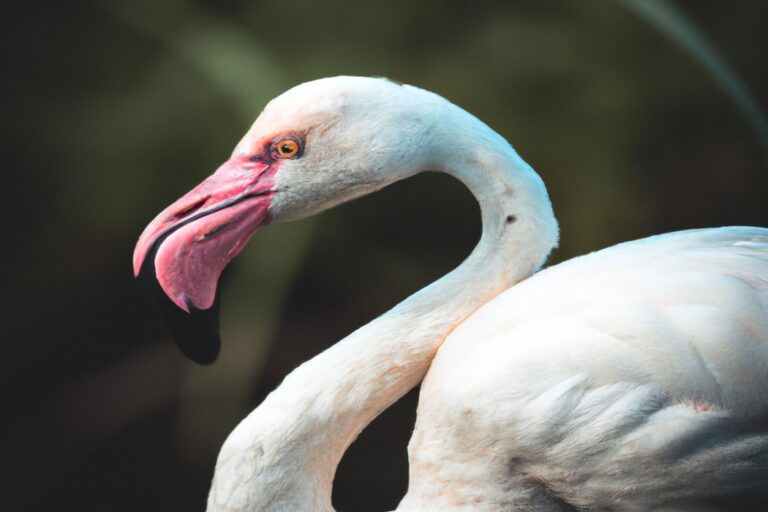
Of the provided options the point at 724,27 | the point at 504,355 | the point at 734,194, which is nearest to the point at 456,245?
the point at 734,194

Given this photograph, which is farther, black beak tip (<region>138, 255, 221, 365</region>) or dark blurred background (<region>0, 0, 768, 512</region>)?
dark blurred background (<region>0, 0, 768, 512</region>)

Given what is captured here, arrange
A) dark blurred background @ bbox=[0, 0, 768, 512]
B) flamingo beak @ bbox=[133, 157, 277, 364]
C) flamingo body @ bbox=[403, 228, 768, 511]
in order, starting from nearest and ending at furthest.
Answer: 1. flamingo body @ bbox=[403, 228, 768, 511]
2. flamingo beak @ bbox=[133, 157, 277, 364]
3. dark blurred background @ bbox=[0, 0, 768, 512]

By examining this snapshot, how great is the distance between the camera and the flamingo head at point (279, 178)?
137 centimetres

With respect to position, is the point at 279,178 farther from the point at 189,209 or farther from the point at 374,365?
the point at 374,365

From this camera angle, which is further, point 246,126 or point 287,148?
point 246,126

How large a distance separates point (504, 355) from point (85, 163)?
5.68 feet

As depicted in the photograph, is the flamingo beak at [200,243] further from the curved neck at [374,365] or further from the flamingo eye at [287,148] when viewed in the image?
the curved neck at [374,365]

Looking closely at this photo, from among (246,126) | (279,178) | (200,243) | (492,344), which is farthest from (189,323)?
(246,126)

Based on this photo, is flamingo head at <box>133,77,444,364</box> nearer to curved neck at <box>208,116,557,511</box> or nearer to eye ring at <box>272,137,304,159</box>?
eye ring at <box>272,137,304,159</box>

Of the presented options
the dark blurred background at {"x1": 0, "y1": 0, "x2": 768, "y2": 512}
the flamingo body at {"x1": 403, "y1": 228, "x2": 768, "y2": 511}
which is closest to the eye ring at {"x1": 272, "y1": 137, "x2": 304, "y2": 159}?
the flamingo body at {"x1": 403, "y1": 228, "x2": 768, "y2": 511}

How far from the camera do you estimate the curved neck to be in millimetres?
1372

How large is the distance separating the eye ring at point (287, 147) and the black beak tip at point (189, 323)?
0.82 feet

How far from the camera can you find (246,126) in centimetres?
255

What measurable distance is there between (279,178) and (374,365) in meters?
0.33
